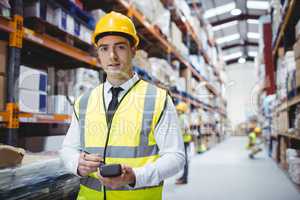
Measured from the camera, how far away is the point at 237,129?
22031 mm

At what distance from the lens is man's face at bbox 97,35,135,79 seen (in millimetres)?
1397

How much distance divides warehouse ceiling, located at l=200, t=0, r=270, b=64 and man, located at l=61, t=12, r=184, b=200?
1055 cm

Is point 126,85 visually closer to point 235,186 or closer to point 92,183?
point 92,183

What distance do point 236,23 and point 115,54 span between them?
17.4m

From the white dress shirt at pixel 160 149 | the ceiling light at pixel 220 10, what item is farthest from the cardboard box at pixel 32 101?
the ceiling light at pixel 220 10

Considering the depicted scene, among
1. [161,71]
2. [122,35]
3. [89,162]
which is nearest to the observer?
[89,162]

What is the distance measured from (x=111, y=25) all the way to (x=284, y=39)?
4361mm

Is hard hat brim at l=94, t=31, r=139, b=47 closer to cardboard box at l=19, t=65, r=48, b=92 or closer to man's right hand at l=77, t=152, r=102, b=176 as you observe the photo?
man's right hand at l=77, t=152, r=102, b=176

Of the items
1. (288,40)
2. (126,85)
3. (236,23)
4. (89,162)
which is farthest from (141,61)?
(236,23)

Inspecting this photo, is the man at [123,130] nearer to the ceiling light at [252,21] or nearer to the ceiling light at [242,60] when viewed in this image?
the ceiling light at [252,21]

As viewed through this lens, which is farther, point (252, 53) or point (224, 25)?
point (252, 53)

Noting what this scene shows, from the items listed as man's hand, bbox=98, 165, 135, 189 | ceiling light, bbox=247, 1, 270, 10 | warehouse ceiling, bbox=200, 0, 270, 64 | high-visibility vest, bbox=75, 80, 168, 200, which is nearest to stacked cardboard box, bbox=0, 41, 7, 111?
high-visibility vest, bbox=75, 80, 168, 200

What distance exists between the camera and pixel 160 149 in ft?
4.46

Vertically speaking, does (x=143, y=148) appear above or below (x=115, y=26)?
below
